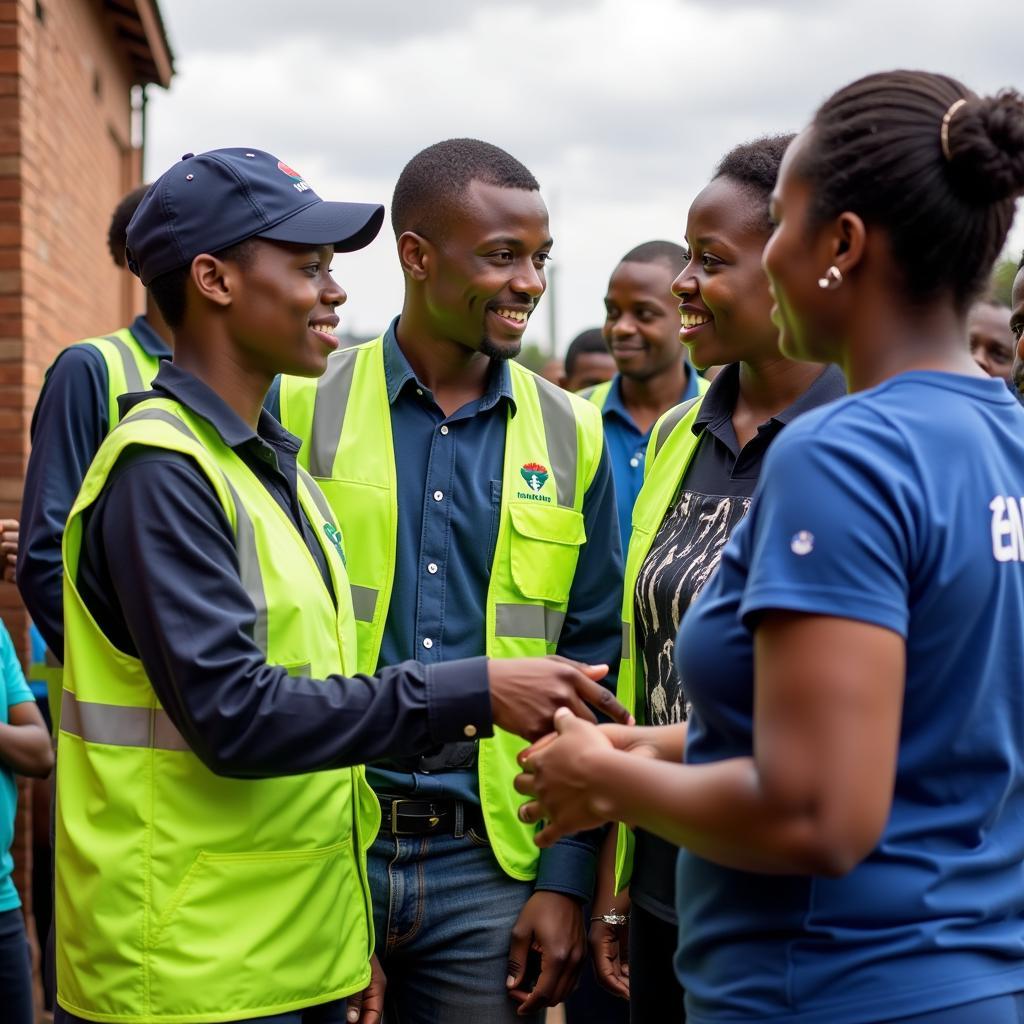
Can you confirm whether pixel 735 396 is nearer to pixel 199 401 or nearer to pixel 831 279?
pixel 199 401

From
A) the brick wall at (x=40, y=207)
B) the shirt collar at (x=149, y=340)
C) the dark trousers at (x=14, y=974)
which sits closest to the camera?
the dark trousers at (x=14, y=974)

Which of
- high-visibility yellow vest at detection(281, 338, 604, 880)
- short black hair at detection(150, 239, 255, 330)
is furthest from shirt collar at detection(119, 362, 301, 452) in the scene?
high-visibility yellow vest at detection(281, 338, 604, 880)

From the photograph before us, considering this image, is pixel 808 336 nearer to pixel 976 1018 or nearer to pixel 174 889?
pixel 976 1018

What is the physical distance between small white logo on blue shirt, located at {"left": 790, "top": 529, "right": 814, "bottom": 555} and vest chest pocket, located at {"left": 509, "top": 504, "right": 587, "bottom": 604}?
1661 millimetres

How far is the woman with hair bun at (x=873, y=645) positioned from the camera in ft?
5.73

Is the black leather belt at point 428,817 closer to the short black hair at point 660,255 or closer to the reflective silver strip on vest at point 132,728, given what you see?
the reflective silver strip on vest at point 132,728

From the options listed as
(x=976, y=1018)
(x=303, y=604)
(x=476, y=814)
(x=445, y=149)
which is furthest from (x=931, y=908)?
(x=445, y=149)

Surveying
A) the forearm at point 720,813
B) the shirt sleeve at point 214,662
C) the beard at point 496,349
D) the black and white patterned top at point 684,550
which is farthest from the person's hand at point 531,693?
the beard at point 496,349

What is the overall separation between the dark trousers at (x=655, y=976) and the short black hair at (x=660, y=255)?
386cm

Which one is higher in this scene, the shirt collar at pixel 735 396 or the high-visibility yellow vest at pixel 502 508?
the shirt collar at pixel 735 396

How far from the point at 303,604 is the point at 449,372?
114cm

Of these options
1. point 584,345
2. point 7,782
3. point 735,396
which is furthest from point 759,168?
point 584,345

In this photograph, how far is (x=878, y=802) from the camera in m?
1.75

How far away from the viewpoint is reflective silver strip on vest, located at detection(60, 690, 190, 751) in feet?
8.30
